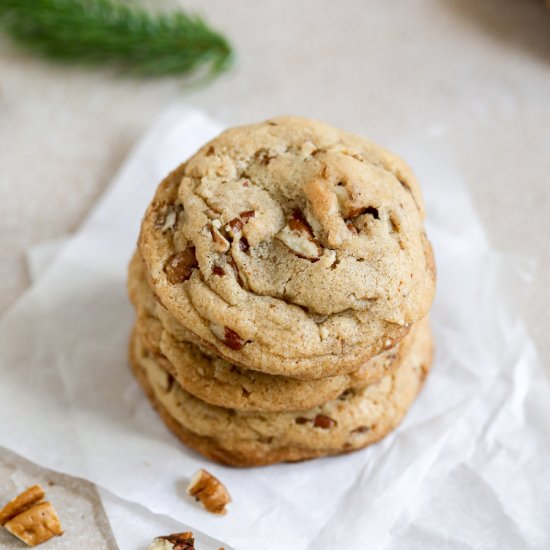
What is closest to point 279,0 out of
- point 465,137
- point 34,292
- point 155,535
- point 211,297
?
point 465,137

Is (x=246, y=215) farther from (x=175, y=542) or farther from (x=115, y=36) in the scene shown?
(x=115, y=36)

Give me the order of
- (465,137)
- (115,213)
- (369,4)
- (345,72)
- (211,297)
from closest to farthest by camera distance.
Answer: (211,297) → (115,213) → (465,137) → (345,72) → (369,4)

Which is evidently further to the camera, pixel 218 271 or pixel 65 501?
pixel 65 501

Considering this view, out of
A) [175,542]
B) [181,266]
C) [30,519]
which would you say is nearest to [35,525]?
[30,519]

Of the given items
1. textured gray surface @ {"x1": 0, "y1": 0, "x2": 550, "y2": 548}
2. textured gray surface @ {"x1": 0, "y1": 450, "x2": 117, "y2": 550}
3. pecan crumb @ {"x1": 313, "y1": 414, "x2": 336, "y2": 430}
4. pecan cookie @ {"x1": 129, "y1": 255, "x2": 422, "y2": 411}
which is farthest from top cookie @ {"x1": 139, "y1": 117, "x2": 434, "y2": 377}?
textured gray surface @ {"x1": 0, "y1": 0, "x2": 550, "y2": 548}

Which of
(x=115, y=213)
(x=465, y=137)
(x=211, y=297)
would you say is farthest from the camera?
(x=465, y=137)

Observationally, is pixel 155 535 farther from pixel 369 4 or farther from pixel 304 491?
pixel 369 4
